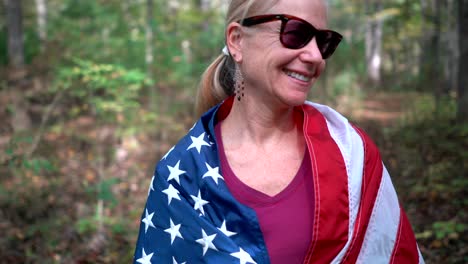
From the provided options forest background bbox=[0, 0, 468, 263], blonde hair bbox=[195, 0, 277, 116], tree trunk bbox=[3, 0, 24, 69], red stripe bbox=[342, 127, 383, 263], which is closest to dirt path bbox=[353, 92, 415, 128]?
forest background bbox=[0, 0, 468, 263]

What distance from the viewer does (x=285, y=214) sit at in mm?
1893

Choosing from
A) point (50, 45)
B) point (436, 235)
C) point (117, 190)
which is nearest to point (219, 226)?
point (436, 235)

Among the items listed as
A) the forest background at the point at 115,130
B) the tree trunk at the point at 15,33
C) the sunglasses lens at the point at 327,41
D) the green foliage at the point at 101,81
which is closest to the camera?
the sunglasses lens at the point at 327,41

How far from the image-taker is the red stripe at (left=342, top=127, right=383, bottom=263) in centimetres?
185

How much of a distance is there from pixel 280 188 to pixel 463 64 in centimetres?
777

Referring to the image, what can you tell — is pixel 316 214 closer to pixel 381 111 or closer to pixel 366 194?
pixel 366 194

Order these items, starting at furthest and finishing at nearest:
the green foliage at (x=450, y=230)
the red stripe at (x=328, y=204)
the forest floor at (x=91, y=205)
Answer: the forest floor at (x=91, y=205) < the green foliage at (x=450, y=230) < the red stripe at (x=328, y=204)

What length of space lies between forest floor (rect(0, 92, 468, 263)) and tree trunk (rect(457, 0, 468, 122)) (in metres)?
1.21

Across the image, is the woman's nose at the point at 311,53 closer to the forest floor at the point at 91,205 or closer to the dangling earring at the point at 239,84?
the dangling earring at the point at 239,84

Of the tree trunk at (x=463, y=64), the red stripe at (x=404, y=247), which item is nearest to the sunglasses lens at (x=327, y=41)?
the red stripe at (x=404, y=247)

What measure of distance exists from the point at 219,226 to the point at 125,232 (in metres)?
3.87

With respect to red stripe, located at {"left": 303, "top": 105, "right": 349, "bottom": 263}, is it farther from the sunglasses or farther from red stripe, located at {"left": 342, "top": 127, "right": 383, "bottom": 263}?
the sunglasses

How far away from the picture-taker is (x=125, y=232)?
215 inches

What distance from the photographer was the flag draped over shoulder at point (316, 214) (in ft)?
6.00
